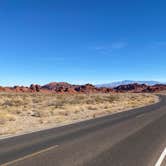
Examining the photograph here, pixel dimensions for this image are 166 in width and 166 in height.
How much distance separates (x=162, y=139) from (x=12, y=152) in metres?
6.22

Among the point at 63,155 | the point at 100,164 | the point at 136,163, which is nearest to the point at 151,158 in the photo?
the point at 136,163

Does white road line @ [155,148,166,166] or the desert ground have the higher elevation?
the desert ground

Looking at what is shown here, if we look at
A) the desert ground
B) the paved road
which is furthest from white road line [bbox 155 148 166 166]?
the desert ground

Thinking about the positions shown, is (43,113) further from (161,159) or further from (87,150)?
(161,159)

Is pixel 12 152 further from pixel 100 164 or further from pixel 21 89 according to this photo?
pixel 21 89

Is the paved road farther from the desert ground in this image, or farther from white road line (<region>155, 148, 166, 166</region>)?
the desert ground

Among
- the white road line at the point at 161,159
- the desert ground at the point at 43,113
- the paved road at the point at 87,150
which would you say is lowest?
the white road line at the point at 161,159

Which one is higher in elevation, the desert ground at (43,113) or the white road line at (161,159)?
the desert ground at (43,113)

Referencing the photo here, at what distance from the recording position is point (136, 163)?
8062 mm

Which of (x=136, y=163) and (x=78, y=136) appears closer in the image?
(x=136, y=163)

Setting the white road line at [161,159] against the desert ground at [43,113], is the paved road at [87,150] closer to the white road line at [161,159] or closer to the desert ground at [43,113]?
the white road line at [161,159]

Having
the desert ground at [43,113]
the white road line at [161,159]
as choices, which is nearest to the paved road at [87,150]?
the white road line at [161,159]

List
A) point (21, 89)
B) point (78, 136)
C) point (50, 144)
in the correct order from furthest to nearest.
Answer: point (21, 89) < point (78, 136) < point (50, 144)

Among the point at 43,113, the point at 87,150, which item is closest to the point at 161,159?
the point at 87,150
